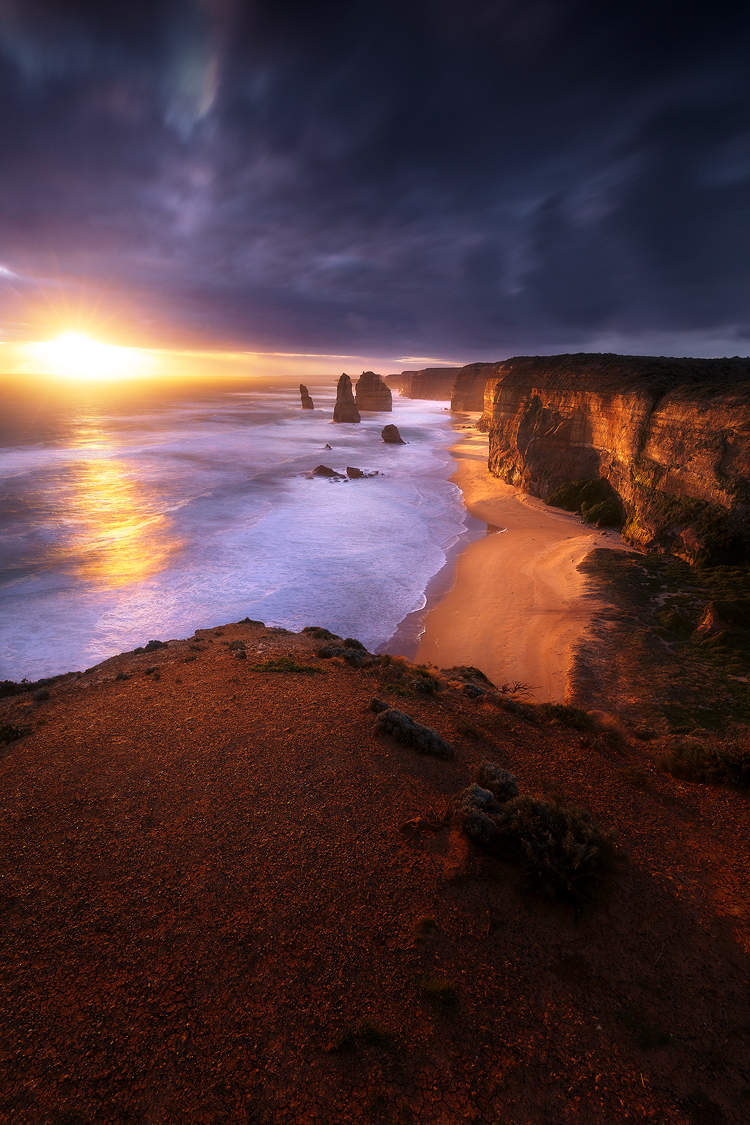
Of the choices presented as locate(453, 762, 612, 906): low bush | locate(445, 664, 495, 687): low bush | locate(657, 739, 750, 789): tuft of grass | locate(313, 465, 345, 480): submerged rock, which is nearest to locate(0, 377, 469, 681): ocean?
locate(313, 465, 345, 480): submerged rock

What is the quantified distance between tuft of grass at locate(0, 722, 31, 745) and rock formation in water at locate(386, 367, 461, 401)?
137913mm

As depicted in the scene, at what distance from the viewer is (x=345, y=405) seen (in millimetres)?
87188

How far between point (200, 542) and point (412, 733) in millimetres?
21909

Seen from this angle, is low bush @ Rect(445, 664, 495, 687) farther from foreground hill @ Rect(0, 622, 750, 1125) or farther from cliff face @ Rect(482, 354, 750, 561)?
cliff face @ Rect(482, 354, 750, 561)

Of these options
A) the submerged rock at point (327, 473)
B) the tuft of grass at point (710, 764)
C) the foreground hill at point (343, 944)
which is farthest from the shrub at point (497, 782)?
the submerged rock at point (327, 473)

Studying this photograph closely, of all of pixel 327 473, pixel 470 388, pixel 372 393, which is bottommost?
pixel 327 473

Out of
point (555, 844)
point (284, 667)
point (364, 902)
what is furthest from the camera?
point (284, 667)

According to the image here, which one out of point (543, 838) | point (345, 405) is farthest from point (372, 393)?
point (543, 838)

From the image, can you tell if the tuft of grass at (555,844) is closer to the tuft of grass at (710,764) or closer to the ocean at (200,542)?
the tuft of grass at (710,764)

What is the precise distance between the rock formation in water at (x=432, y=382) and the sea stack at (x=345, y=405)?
54750 mm

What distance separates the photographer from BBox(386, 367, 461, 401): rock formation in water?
138m

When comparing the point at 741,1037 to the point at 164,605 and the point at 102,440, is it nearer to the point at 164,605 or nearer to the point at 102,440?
the point at 164,605

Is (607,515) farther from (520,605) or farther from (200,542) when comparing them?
(200,542)

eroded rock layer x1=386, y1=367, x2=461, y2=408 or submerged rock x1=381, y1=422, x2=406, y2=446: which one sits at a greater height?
eroded rock layer x1=386, y1=367, x2=461, y2=408
